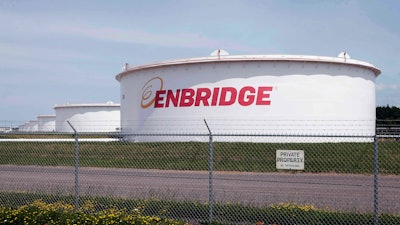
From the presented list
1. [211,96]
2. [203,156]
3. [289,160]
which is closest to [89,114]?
[211,96]

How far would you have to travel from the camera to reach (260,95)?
28.0 m

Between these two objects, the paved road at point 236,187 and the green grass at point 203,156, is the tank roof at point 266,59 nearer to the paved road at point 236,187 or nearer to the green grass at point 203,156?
the green grass at point 203,156

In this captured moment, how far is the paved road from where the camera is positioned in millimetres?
11438

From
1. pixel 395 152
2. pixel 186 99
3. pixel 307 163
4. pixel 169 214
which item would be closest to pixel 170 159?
pixel 307 163

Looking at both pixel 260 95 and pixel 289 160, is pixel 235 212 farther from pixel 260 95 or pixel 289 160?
pixel 260 95

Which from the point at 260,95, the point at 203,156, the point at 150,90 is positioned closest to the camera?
the point at 203,156

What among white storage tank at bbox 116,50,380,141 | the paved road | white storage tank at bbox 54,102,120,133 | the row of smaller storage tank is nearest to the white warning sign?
the paved road

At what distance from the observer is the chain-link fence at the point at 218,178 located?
29.9ft

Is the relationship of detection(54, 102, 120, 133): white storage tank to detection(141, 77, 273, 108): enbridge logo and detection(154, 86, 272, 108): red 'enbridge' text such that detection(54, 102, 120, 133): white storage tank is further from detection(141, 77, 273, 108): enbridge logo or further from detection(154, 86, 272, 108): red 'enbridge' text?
detection(154, 86, 272, 108): red 'enbridge' text

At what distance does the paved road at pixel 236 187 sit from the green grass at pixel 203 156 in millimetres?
1626

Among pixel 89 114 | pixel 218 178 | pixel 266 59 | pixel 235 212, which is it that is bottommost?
pixel 218 178

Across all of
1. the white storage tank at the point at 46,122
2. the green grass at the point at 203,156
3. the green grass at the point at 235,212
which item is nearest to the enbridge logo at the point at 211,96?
the green grass at the point at 203,156

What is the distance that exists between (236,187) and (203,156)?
26.2 ft

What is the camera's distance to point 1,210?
9.12 meters
